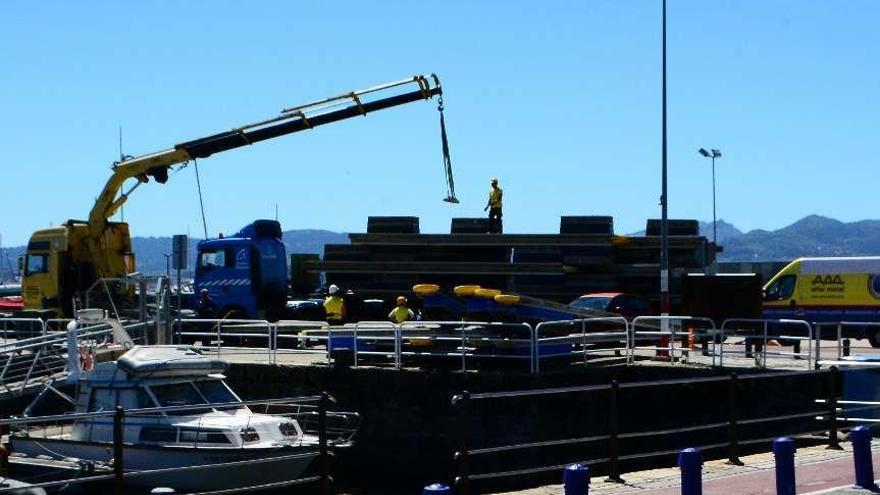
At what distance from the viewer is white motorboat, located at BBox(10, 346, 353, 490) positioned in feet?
59.4

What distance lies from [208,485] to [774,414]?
384 inches

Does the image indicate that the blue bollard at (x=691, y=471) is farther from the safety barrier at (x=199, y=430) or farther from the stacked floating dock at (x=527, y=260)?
the stacked floating dock at (x=527, y=260)

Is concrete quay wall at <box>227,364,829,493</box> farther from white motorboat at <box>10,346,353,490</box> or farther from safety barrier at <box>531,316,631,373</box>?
white motorboat at <box>10,346,353,490</box>

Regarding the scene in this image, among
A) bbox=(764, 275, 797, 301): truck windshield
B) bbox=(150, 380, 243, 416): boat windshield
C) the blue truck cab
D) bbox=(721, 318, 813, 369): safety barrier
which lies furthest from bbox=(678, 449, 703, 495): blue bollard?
bbox=(764, 275, 797, 301): truck windshield

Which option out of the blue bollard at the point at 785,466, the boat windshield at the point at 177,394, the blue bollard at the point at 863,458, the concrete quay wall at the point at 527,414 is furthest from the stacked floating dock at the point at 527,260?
the blue bollard at the point at 785,466

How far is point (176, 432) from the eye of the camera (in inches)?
740

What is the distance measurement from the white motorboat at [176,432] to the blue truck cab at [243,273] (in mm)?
13369

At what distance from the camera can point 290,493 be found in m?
19.4

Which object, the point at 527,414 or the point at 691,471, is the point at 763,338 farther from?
the point at 691,471

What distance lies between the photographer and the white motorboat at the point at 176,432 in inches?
713

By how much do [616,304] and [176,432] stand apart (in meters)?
15.4

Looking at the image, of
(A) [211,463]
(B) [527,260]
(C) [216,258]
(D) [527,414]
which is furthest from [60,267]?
(A) [211,463]

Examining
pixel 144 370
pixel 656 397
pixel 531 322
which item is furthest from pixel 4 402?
pixel 656 397

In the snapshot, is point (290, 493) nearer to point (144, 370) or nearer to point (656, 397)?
point (144, 370)
